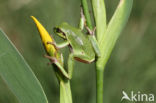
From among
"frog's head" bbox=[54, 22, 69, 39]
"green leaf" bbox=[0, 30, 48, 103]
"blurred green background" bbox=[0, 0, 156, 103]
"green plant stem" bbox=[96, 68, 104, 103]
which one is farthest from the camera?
"blurred green background" bbox=[0, 0, 156, 103]

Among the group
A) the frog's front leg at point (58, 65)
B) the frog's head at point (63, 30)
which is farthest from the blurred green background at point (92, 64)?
the frog's front leg at point (58, 65)

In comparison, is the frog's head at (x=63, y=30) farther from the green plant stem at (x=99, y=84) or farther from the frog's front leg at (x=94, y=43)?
the green plant stem at (x=99, y=84)

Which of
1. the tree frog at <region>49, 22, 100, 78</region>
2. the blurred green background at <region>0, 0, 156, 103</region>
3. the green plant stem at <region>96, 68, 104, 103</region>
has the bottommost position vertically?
the blurred green background at <region>0, 0, 156, 103</region>

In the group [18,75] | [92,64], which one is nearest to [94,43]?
[18,75]

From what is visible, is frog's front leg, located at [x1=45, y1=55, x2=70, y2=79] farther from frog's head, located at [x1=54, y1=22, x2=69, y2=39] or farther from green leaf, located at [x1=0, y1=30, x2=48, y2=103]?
frog's head, located at [x1=54, y1=22, x2=69, y2=39]

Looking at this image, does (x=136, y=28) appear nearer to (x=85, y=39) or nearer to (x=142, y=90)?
(x=142, y=90)

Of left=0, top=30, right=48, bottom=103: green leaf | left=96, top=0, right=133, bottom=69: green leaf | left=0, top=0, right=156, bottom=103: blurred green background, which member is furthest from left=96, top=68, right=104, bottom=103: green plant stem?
left=0, top=0, right=156, bottom=103: blurred green background
